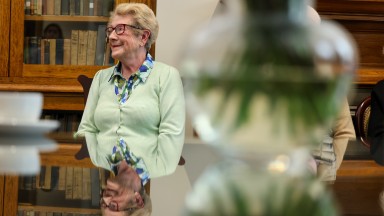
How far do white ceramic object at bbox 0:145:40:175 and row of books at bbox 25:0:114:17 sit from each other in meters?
2.82

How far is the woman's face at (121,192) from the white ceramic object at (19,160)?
16 centimetres

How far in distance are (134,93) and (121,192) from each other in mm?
2029

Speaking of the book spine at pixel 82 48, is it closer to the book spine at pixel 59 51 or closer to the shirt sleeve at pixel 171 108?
the book spine at pixel 59 51

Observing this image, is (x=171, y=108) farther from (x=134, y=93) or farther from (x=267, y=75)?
(x=267, y=75)

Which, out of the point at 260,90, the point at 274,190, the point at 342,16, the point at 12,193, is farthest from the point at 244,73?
the point at 342,16

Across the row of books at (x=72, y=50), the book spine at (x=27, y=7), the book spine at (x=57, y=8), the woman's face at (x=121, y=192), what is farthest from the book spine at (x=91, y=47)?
the woman's face at (x=121, y=192)

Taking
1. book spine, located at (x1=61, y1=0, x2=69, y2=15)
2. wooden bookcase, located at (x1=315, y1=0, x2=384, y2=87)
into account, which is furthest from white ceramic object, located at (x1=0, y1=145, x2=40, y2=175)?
wooden bookcase, located at (x1=315, y1=0, x2=384, y2=87)

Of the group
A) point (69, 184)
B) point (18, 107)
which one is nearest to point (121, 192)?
point (69, 184)

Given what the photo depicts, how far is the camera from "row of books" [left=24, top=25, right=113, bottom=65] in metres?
4.29

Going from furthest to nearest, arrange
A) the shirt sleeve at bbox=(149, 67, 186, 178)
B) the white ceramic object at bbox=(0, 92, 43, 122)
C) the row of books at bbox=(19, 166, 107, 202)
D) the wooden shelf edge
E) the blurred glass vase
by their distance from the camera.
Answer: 1. the wooden shelf edge
2. the shirt sleeve at bbox=(149, 67, 186, 178)
3. the white ceramic object at bbox=(0, 92, 43, 122)
4. the row of books at bbox=(19, 166, 107, 202)
5. the blurred glass vase

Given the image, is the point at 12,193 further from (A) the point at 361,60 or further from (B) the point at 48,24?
(A) the point at 361,60

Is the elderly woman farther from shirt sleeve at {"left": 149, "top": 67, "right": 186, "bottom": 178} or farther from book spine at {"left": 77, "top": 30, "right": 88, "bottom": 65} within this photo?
book spine at {"left": 77, "top": 30, "right": 88, "bottom": 65}

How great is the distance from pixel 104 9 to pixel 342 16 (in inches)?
60.2

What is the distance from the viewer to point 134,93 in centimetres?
288
